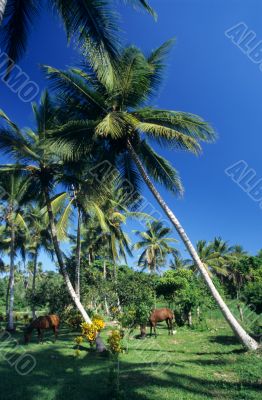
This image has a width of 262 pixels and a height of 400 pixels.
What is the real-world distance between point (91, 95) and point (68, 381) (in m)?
10.0

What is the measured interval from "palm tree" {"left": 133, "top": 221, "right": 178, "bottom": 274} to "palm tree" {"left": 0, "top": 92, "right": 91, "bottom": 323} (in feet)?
70.7

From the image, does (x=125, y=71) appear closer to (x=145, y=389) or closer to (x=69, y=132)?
(x=69, y=132)

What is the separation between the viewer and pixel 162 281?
23453 millimetres

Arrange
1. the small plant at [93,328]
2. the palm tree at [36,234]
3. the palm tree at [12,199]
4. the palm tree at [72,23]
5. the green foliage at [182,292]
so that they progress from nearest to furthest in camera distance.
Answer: the palm tree at [72,23] → the small plant at [93,328] → the palm tree at [12,199] → the green foliage at [182,292] → the palm tree at [36,234]

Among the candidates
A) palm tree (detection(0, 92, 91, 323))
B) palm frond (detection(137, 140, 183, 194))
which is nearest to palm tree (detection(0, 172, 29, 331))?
palm tree (detection(0, 92, 91, 323))

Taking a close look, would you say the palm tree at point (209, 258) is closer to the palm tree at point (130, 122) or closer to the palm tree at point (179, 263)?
the palm tree at point (179, 263)

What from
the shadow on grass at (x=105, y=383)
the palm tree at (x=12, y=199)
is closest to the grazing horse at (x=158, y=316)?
the shadow on grass at (x=105, y=383)

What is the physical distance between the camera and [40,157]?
49.9 ft

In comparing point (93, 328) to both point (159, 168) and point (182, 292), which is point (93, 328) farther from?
point (182, 292)

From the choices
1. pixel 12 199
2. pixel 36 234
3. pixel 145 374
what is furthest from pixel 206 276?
pixel 36 234

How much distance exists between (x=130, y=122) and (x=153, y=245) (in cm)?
2536

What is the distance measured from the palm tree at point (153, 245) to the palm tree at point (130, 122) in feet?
75.6

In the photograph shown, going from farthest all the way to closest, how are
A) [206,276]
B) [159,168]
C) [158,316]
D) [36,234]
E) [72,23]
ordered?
[36,234] → [158,316] → [159,168] → [206,276] → [72,23]

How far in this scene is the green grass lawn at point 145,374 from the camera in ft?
25.4
